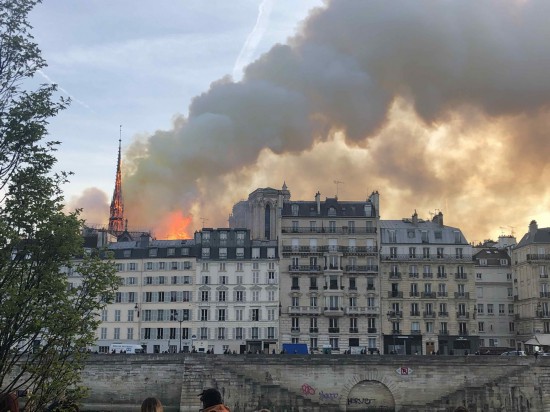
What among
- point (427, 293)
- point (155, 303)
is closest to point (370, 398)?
point (427, 293)

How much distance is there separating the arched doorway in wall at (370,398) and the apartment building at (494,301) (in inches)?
1290

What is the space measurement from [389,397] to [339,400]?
483 cm

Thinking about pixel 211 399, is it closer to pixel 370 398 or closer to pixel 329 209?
pixel 370 398

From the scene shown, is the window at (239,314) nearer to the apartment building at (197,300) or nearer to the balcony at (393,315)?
the apartment building at (197,300)

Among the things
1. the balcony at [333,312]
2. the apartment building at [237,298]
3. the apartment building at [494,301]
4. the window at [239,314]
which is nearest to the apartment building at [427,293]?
the balcony at [333,312]

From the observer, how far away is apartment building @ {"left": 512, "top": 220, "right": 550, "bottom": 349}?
91.7m

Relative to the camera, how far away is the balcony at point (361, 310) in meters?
86.8

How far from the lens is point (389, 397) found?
219 feet

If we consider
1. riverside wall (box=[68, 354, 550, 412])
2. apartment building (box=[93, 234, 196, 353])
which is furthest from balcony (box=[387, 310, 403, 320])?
apartment building (box=[93, 234, 196, 353])

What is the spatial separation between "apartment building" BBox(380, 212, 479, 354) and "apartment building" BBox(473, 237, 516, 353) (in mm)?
8790

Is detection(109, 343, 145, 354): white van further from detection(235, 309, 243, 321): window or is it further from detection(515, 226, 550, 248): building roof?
detection(515, 226, 550, 248): building roof

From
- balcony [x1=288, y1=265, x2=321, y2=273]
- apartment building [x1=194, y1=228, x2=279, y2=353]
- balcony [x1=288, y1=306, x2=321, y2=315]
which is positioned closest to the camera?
balcony [x1=288, y1=306, x2=321, y2=315]

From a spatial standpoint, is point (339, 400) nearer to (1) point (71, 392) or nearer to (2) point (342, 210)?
(2) point (342, 210)

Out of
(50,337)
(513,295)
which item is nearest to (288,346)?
(513,295)
